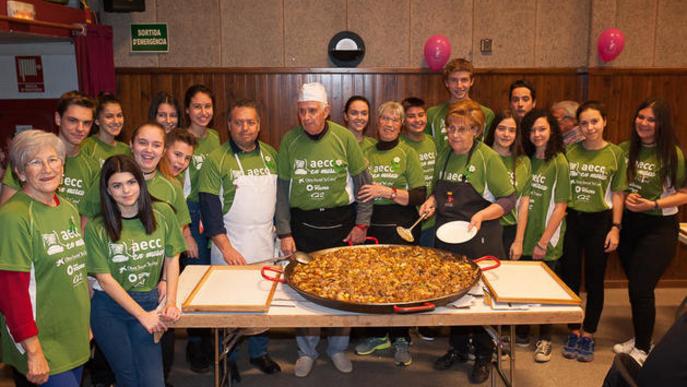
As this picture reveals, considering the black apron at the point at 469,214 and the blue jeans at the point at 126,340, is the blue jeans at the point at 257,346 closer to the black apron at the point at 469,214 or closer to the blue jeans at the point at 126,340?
the blue jeans at the point at 126,340

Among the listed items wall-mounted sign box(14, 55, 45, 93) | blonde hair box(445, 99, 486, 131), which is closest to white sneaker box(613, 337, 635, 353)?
blonde hair box(445, 99, 486, 131)

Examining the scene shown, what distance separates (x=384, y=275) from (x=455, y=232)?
590 mm

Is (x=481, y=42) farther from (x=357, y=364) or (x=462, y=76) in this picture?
(x=357, y=364)

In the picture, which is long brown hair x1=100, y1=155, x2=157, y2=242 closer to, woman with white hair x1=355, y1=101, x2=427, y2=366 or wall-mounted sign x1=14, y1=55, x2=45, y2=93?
woman with white hair x1=355, y1=101, x2=427, y2=366

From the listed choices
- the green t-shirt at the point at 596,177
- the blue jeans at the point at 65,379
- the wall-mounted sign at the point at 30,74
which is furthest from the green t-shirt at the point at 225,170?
the wall-mounted sign at the point at 30,74

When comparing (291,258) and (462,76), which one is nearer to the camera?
(291,258)

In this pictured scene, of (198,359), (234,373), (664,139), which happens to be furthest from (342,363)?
(664,139)

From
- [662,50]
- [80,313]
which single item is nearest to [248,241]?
[80,313]

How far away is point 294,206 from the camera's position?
10.7ft

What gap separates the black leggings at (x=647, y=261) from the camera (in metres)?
3.49

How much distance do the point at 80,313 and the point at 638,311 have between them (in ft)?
10.4

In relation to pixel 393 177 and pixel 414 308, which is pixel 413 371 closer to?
pixel 393 177

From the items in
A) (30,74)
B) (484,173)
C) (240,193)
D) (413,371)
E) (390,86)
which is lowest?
(413,371)

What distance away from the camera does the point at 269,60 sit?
492 cm
